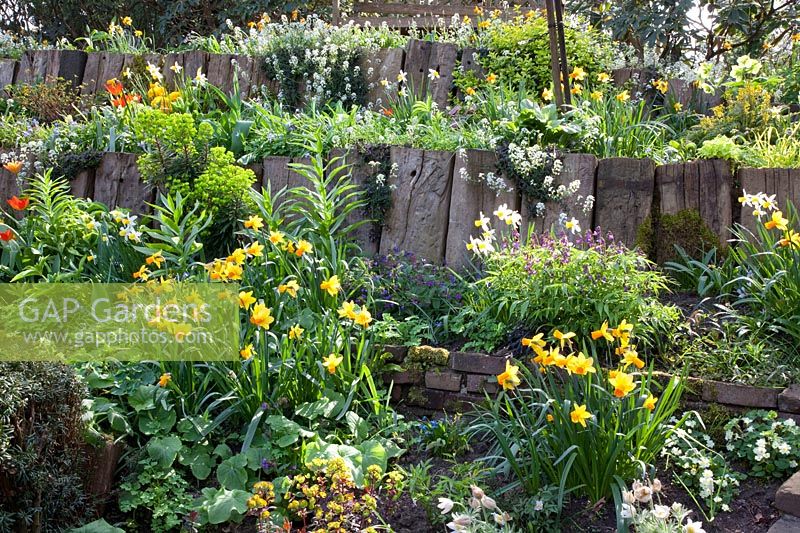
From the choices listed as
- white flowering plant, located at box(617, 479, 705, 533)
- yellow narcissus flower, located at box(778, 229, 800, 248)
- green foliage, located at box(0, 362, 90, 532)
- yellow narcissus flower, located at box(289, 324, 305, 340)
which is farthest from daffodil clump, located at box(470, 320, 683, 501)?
green foliage, located at box(0, 362, 90, 532)

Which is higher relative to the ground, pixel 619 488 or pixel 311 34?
pixel 311 34

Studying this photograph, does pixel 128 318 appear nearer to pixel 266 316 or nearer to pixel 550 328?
pixel 266 316

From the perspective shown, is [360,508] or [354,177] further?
[354,177]

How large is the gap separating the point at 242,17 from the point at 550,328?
7.55 m

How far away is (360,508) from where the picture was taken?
3062 millimetres

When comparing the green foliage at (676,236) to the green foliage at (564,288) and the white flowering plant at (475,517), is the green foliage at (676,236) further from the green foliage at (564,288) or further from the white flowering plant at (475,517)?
the white flowering plant at (475,517)

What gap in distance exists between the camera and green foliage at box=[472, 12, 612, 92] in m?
6.35

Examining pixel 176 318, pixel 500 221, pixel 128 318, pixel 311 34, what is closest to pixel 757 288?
pixel 500 221

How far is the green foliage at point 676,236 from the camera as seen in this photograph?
4.53m

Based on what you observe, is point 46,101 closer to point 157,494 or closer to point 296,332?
point 296,332

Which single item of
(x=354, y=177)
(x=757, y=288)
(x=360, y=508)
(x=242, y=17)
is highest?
(x=242, y=17)

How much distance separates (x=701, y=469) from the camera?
10.8 feet

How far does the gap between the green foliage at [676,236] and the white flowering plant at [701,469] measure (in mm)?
1285

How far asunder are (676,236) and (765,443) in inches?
58.0
